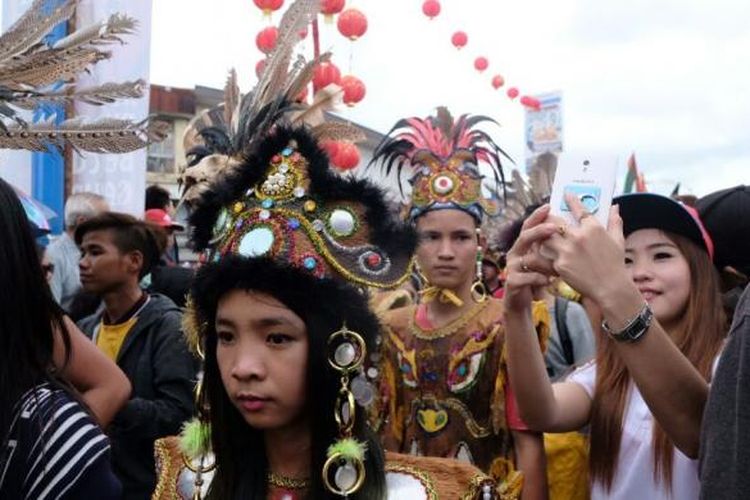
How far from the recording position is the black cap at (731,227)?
2.40 m

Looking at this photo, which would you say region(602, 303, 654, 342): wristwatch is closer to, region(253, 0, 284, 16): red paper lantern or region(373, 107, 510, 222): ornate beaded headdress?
region(373, 107, 510, 222): ornate beaded headdress

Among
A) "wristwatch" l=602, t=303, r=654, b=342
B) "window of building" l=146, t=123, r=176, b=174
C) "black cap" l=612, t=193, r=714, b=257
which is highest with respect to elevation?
"window of building" l=146, t=123, r=176, b=174

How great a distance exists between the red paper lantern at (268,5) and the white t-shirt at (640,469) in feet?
22.8

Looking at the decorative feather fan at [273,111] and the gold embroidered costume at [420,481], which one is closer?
the gold embroidered costume at [420,481]

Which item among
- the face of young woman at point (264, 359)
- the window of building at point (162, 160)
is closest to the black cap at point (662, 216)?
the face of young woman at point (264, 359)

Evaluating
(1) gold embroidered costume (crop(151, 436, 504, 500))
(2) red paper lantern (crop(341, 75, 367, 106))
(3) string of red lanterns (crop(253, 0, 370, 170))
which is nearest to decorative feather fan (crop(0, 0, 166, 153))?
(1) gold embroidered costume (crop(151, 436, 504, 500))

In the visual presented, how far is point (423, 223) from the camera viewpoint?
152 inches

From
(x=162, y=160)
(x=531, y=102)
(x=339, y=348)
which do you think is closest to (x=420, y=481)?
(x=339, y=348)

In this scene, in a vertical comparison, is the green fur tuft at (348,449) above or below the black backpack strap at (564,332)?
above

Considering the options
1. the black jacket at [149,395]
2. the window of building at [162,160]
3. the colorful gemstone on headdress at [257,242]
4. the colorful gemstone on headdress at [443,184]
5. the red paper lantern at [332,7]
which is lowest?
the black jacket at [149,395]

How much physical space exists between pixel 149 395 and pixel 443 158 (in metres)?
1.71

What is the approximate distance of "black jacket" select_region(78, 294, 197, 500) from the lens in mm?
3361

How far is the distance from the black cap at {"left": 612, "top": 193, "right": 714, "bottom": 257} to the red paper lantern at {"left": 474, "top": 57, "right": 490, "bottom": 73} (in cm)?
1302

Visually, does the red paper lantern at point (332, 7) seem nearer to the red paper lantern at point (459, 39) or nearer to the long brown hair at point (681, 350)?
the red paper lantern at point (459, 39)
